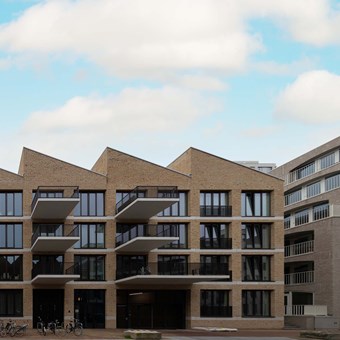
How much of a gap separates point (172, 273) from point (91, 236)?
708 centimetres

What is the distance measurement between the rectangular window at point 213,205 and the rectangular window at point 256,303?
6.44m

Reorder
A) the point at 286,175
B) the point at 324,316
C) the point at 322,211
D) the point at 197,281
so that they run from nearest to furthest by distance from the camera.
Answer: the point at 197,281 → the point at 324,316 → the point at 322,211 → the point at 286,175

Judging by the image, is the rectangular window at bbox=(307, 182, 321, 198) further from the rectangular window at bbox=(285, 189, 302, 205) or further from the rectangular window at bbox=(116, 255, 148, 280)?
the rectangular window at bbox=(116, 255, 148, 280)

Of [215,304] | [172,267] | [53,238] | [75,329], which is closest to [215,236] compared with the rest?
[172,267]

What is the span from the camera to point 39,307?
59719mm

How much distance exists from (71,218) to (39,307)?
719cm

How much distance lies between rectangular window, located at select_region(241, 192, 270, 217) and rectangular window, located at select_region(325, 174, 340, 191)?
43.0 feet

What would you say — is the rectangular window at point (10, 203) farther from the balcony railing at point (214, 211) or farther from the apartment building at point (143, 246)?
the balcony railing at point (214, 211)

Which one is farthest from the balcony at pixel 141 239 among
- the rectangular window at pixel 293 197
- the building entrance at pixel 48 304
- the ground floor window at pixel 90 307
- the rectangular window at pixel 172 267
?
the rectangular window at pixel 293 197

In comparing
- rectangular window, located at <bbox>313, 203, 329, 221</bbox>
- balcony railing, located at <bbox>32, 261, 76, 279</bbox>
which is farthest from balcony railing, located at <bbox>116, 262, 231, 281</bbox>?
rectangular window, located at <bbox>313, 203, 329, 221</bbox>

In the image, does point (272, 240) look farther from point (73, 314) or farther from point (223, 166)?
point (73, 314)

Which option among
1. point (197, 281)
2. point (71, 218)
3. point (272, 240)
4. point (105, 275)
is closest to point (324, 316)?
point (272, 240)

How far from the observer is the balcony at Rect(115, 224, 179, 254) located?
5647 centimetres

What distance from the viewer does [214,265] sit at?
60844 millimetres
